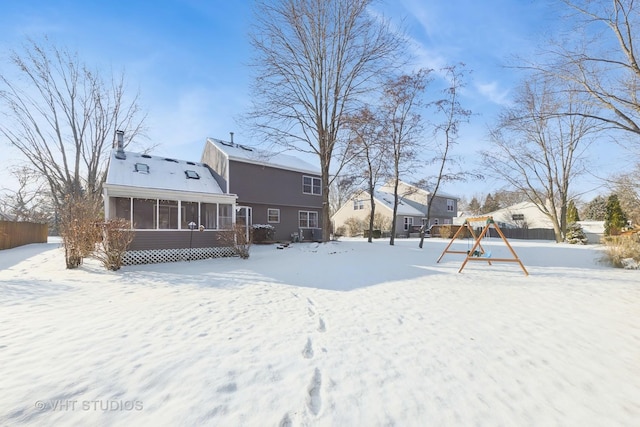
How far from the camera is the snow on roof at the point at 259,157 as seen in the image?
57.9ft

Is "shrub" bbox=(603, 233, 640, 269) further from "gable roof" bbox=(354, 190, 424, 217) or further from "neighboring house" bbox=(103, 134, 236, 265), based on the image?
"gable roof" bbox=(354, 190, 424, 217)

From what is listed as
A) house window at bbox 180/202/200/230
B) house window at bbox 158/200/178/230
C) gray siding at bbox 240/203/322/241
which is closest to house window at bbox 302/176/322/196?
gray siding at bbox 240/203/322/241

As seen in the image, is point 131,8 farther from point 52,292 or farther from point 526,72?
point 526,72

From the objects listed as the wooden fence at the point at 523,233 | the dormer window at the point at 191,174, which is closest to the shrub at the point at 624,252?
the wooden fence at the point at 523,233

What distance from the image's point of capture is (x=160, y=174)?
1513 cm

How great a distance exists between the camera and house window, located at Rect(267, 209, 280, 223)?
19.5 m

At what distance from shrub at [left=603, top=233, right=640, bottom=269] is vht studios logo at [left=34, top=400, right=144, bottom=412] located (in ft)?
49.2

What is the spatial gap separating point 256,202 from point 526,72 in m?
14.5

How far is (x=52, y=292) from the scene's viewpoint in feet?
21.8

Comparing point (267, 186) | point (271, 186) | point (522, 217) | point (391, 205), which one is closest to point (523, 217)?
point (522, 217)

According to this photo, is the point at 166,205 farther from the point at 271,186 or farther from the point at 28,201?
the point at 28,201

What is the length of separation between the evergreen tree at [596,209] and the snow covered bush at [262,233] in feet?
141

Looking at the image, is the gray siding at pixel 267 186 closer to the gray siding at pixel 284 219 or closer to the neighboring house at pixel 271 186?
the neighboring house at pixel 271 186

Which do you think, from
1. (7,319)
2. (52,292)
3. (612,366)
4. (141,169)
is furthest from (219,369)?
(141,169)
